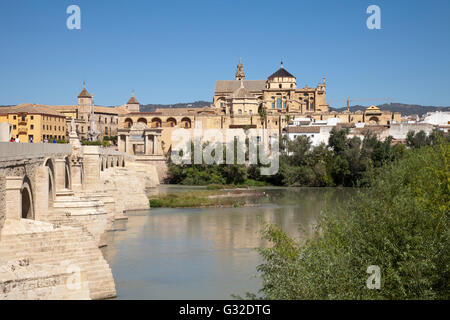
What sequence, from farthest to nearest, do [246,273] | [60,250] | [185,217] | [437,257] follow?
1. [185,217]
2. [246,273]
3. [60,250]
4. [437,257]

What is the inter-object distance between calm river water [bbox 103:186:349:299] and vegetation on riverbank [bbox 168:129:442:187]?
1236 cm

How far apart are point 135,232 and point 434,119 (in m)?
47.3

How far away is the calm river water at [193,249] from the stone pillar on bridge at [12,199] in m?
2.64

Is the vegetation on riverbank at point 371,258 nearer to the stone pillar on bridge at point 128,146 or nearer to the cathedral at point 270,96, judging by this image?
the stone pillar on bridge at point 128,146

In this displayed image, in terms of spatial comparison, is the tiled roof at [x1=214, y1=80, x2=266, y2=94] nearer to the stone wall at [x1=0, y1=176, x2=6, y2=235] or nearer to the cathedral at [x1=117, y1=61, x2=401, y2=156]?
the cathedral at [x1=117, y1=61, x2=401, y2=156]

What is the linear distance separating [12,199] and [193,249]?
7.07m

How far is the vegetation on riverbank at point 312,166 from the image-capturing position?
41.5 m

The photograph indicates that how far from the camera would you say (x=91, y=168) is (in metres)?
25.5

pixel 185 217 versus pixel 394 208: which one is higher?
pixel 394 208

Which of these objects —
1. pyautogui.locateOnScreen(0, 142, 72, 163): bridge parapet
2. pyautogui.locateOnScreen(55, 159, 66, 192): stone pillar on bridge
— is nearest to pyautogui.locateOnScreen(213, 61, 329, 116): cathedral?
pyautogui.locateOnScreen(0, 142, 72, 163): bridge parapet

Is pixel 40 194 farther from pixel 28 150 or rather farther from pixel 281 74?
pixel 281 74
